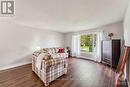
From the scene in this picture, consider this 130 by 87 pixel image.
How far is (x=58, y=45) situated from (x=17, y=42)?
3.49 meters

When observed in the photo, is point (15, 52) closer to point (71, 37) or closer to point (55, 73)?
point (55, 73)

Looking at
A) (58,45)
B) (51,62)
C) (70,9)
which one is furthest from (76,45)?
(70,9)

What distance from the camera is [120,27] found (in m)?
4.48

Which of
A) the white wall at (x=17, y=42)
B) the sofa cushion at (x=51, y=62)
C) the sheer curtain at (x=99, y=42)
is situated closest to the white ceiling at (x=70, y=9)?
the white wall at (x=17, y=42)

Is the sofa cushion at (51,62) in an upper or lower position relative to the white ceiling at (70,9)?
lower

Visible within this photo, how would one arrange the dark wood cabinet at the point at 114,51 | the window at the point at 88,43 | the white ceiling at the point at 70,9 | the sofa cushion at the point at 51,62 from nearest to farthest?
the white ceiling at the point at 70,9 < the sofa cushion at the point at 51,62 < the dark wood cabinet at the point at 114,51 < the window at the point at 88,43

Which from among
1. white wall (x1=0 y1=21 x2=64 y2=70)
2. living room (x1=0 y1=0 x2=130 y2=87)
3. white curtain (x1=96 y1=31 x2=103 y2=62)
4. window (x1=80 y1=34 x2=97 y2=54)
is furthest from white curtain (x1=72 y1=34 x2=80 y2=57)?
white wall (x1=0 y1=21 x2=64 y2=70)

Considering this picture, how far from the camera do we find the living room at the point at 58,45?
238 cm

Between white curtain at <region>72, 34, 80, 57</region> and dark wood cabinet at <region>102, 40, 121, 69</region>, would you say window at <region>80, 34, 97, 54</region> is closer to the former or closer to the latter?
white curtain at <region>72, 34, 80, 57</region>

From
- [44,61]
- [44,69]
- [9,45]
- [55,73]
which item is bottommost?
[55,73]

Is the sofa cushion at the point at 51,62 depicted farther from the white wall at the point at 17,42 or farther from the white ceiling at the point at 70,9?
the white wall at the point at 17,42

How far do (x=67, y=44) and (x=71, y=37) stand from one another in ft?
2.59

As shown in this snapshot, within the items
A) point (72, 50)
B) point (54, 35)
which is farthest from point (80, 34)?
point (54, 35)

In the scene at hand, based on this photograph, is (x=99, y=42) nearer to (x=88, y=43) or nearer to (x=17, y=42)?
(x=88, y=43)
